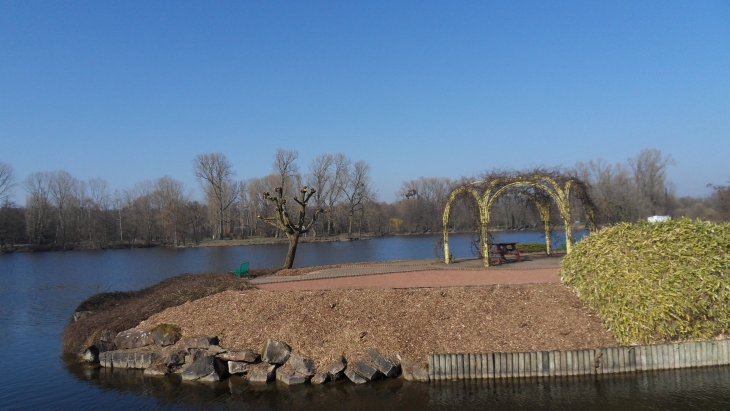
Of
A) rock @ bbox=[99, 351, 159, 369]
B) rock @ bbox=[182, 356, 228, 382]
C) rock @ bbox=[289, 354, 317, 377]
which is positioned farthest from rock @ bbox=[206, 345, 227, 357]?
rock @ bbox=[289, 354, 317, 377]

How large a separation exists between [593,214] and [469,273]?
690 cm

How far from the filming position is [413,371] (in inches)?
349

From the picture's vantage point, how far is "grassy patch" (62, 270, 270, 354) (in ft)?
38.0

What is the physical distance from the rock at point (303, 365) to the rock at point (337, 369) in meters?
0.37

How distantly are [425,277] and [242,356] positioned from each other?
23.6ft

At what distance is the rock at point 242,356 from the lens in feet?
31.5

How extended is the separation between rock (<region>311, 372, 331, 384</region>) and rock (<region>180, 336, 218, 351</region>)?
2716 millimetres

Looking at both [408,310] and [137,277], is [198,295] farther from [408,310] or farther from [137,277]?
[137,277]

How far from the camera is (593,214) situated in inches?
742

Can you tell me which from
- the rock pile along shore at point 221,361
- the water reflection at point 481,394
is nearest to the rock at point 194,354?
the rock pile along shore at point 221,361

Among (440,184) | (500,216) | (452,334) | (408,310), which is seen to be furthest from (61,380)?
(440,184)

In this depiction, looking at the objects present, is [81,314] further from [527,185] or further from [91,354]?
[527,185]

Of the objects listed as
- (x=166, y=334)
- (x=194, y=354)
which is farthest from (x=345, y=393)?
(x=166, y=334)

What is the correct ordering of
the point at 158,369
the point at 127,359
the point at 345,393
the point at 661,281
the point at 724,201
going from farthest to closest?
the point at 724,201
the point at 127,359
the point at 158,369
the point at 661,281
the point at 345,393
